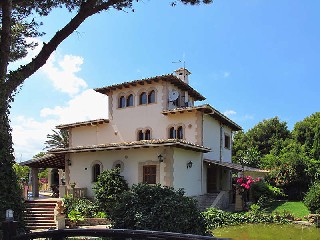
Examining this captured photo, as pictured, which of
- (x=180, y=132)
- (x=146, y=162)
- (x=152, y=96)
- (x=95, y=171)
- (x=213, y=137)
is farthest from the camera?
(x=213, y=137)

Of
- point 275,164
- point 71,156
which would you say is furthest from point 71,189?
point 275,164

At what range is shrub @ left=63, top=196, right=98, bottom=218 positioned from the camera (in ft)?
57.1

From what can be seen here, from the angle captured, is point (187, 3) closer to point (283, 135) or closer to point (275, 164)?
point (275, 164)

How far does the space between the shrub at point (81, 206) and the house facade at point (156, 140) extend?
185 centimetres

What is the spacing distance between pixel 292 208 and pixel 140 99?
11913 millimetres

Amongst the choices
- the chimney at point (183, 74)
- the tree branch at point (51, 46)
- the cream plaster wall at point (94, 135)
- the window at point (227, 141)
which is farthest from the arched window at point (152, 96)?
the tree branch at point (51, 46)

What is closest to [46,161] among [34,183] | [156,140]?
[34,183]

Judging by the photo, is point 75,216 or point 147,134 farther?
point 147,134

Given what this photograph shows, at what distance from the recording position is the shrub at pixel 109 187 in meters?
18.1

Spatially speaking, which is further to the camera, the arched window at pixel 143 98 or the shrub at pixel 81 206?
the arched window at pixel 143 98

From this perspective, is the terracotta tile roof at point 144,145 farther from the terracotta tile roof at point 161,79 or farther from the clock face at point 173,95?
the terracotta tile roof at point 161,79

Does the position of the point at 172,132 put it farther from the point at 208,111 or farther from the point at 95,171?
the point at 95,171

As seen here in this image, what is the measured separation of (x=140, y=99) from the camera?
23.8 m

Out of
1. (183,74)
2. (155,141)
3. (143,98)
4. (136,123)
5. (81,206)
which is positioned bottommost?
(81,206)
